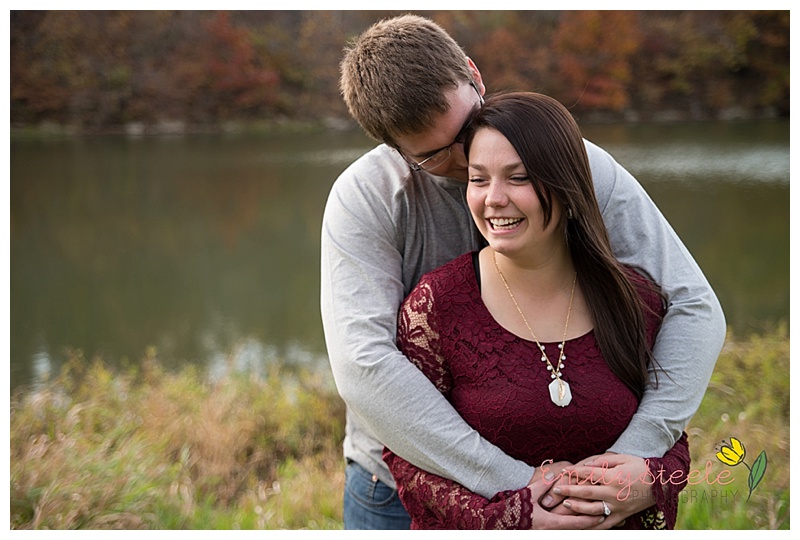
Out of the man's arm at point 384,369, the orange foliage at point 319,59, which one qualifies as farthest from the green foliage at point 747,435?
the orange foliage at point 319,59

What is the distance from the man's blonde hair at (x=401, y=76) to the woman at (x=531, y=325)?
14 centimetres

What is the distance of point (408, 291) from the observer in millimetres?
1889

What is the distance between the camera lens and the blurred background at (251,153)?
8.56 metres

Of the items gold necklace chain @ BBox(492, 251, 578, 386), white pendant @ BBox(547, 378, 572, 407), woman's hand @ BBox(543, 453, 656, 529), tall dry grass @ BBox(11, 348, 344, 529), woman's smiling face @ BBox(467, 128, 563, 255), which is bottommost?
tall dry grass @ BBox(11, 348, 344, 529)

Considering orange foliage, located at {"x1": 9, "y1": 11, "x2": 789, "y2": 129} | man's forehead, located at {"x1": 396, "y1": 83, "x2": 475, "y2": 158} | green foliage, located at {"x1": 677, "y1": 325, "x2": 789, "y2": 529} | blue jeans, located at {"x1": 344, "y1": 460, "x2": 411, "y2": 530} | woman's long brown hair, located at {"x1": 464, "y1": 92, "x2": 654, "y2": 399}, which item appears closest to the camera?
woman's long brown hair, located at {"x1": 464, "y1": 92, "x2": 654, "y2": 399}

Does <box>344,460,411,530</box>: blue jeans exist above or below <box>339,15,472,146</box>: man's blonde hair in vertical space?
below

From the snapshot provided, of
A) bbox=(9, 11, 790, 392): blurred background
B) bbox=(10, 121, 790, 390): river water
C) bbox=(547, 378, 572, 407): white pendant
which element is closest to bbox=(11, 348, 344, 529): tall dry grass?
bbox=(9, 11, 790, 392): blurred background

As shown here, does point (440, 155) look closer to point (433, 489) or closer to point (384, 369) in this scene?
point (384, 369)

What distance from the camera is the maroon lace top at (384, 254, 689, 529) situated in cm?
163

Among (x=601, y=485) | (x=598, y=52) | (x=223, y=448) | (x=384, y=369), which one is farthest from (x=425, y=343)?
(x=598, y=52)

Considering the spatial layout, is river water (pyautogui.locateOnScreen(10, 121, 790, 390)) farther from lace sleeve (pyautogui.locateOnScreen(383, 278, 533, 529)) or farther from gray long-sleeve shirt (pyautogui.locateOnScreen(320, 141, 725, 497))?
lace sleeve (pyautogui.locateOnScreen(383, 278, 533, 529))

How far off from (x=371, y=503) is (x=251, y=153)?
17.4m

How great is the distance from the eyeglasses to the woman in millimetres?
80

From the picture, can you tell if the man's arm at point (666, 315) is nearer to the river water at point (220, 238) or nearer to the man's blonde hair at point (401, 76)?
the man's blonde hair at point (401, 76)
